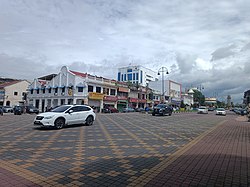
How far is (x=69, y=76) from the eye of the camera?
4694cm

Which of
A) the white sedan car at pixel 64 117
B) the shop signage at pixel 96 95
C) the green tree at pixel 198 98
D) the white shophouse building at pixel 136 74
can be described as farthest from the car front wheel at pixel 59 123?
the green tree at pixel 198 98

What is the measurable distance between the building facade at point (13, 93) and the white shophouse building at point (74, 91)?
7.48 meters

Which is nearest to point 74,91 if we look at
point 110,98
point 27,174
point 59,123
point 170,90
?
point 110,98

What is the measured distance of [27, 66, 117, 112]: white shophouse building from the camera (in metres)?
44.8

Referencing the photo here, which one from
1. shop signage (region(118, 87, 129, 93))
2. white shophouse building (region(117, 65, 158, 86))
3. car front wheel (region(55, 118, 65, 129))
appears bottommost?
car front wheel (region(55, 118, 65, 129))

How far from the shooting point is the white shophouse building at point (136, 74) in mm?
111312

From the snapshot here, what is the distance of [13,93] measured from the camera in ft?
195

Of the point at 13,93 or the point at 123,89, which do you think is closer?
the point at 123,89

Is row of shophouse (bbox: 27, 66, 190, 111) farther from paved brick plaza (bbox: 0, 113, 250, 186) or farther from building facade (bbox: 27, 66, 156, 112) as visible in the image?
paved brick plaza (bbox: 0, 113, 250, 186)

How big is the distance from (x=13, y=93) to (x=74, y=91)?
24.5 meters

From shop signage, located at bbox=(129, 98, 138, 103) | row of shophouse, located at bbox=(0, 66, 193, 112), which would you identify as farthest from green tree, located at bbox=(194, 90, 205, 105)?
Answer: shop signage, located at bbox=(129, 98, 138, 103)

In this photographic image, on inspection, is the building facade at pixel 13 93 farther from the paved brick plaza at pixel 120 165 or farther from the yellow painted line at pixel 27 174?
the yellow painted line at pixel 27 174

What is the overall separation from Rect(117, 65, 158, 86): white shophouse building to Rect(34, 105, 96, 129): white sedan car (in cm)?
9185

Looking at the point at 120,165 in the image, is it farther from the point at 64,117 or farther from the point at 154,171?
the point at 64,117
